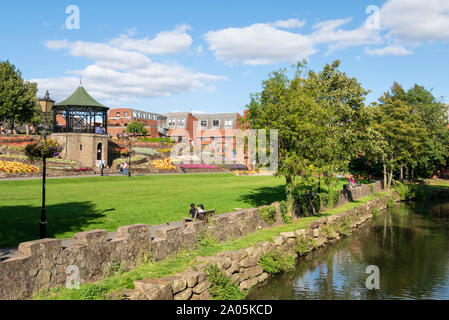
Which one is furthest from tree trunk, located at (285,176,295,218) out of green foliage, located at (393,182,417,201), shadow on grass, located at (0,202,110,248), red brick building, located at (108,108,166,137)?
red brick building, located at (108,108,166,137)

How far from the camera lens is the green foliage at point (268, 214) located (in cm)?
1791

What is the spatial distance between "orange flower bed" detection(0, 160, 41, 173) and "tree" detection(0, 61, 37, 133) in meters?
18.1

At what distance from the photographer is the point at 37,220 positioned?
1505cm

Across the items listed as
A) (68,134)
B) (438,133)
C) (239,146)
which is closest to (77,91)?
(68,134)

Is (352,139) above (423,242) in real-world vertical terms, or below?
above

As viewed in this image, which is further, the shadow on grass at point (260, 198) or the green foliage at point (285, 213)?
the shadow on grass at point (260, 198)

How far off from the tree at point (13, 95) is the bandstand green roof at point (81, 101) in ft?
24.7

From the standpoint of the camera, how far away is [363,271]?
15414 millimetres

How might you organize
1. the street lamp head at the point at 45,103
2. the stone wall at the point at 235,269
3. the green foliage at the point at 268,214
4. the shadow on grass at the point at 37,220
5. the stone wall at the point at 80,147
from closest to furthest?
the stone wall at the point at 235,269 → the shadow on grass at the point at 37,220 → the street lamp head at the point at 45,103 → the green foliage at the point at 268,214 → the stone wall at the point at 80,147

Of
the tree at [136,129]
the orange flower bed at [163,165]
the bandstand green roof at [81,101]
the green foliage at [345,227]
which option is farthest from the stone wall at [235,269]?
the tree at [136,129]

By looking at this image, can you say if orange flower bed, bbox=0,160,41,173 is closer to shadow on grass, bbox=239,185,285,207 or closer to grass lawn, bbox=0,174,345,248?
grass lawn, bbox=0,174,345,248

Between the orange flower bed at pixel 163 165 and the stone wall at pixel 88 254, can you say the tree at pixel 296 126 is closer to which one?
the stone wall at pixel 88 254

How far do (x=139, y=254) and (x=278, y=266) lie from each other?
611 centimetres
